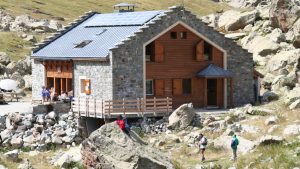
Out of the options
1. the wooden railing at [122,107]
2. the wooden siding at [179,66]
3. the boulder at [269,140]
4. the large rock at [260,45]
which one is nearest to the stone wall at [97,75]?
the wooden railing at [122,107]

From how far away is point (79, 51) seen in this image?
178 feet

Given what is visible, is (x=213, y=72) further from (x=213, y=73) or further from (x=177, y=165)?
(x=177, y=165)

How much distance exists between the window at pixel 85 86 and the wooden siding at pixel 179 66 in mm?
4841

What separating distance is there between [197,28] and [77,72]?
10.3 meters

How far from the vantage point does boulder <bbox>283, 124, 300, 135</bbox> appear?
3944 cm

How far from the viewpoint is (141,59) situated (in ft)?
168

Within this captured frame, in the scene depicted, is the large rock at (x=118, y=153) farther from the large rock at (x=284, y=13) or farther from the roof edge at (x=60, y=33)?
the large rock at (x=284, y=13)

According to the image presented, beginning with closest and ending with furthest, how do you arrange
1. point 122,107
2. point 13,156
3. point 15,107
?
point 13,156 < point 122,107 < point 15,107

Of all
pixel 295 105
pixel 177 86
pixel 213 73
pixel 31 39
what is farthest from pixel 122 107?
pixel 31 39

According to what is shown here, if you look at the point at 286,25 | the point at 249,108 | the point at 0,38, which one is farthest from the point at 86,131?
the point at 0,38

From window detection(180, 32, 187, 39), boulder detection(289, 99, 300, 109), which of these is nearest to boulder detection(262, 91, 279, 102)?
boulder detection(289, 99, 300, 109)

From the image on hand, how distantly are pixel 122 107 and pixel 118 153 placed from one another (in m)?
19.6

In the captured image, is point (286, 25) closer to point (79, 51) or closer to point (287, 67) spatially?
point (287, 67)

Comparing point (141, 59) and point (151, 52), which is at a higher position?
point (151, 52)
